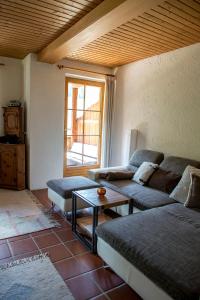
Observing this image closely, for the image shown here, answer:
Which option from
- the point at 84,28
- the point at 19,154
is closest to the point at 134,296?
the point at 84,28

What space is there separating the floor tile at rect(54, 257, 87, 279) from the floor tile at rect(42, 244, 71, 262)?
7 centimetres

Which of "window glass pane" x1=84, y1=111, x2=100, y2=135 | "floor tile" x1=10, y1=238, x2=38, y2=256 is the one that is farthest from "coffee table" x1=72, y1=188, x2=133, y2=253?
"window glass pane" x1=84, y1=111, x2=100, y2=135

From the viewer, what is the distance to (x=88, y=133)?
188 inches

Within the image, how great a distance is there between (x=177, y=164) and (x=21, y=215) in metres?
2.19

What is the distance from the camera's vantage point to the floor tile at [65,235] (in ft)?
8.20

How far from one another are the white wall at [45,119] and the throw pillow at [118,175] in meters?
1.39

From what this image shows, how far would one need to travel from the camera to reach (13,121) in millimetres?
4051

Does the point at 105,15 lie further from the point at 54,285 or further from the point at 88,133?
the point at 88,133

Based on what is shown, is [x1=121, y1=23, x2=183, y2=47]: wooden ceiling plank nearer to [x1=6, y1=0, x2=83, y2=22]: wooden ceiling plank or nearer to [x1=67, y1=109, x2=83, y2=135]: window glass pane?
[x1=6, y1=0, x2=83, y2=22]: wooden ceiling plank

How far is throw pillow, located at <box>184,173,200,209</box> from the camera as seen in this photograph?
2.38 meters

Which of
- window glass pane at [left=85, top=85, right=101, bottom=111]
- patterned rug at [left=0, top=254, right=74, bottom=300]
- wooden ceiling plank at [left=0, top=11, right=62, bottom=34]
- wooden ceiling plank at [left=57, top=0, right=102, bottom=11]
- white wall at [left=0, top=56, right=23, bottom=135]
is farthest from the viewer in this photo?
window glass pane at [left=85, top=85, right=101, bottom=111]

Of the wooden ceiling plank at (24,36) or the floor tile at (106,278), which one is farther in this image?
the wooden ceiling plank at (24,36)

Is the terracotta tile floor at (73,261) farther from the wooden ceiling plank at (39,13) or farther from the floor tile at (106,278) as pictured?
the wooden ceiling plank at (39,13)

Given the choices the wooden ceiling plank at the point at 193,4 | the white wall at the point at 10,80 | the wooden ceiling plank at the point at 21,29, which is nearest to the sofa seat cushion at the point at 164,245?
the wooden ceiling plank at the point at 193,4
